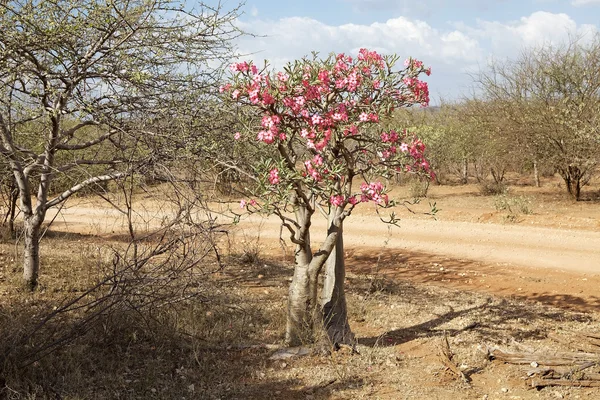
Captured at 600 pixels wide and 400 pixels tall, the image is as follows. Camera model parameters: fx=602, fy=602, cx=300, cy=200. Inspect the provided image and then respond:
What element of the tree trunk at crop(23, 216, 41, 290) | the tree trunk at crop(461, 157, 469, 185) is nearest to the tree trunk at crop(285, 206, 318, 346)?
the tree trunk at crop(23, 216, 41, 290)

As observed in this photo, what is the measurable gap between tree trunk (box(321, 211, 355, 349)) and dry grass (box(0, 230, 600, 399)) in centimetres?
21

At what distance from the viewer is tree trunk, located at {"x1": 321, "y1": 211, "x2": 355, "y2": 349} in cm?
559

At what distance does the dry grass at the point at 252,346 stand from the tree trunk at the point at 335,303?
0.21 metres

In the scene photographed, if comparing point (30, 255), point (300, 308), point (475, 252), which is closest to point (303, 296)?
point (300, 308)

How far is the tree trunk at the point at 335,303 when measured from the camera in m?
5.59

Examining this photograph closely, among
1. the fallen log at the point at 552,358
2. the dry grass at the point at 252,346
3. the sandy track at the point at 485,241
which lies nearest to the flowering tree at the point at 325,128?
the dry grass at the point at 252,346

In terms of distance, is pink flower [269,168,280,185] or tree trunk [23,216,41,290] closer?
pink flower [269,168,280,185]

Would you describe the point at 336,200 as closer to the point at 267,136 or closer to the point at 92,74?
the point at 267,136

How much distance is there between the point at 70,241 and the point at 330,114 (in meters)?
7.62

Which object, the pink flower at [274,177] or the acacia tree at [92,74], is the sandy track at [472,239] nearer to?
the acacia tree at [92,74]

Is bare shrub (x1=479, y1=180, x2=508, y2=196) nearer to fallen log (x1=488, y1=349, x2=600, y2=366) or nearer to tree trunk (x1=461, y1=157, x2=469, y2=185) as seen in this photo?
tree trunk (x1=461, y1=157, x2=469, y2=185)

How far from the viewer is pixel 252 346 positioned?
5633mm

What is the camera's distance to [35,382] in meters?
4.57

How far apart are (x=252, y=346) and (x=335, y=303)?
0.88 metres
